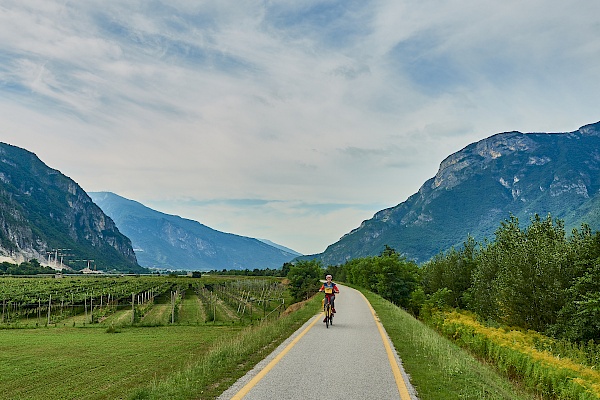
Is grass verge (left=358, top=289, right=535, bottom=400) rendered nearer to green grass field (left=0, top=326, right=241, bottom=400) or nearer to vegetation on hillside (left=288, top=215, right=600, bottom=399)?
vegetation on hillside (left=288, top=215, right=600, bottom=399)

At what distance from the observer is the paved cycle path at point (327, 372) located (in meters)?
7.71

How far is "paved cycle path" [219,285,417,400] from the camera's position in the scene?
771 cm

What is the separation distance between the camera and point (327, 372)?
942 cm

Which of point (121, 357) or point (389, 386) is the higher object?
point (389, 386)

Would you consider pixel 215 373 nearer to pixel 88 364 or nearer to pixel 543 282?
pixel 88 364

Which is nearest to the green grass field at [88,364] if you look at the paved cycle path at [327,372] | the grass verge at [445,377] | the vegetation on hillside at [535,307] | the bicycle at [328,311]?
the paved cycle path at [327,372]

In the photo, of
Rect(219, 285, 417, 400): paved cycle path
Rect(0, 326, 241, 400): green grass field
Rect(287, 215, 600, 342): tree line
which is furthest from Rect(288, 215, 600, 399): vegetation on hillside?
Rect(0, 326, 241, 400): green grass field

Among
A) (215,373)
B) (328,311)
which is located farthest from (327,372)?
(328,311)

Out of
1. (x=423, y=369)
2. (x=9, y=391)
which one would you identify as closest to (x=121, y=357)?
(x=9, y=391)

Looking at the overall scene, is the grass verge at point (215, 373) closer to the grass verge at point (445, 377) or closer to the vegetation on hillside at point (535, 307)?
the grass verge at point (445, 377)

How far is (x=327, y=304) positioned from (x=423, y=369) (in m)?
9.00

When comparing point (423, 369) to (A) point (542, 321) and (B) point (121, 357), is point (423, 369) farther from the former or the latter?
(A) point (542, 321)

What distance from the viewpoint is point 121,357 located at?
1902 cm

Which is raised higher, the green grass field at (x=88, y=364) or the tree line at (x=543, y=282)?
the tree line at (x=543, y=282)
